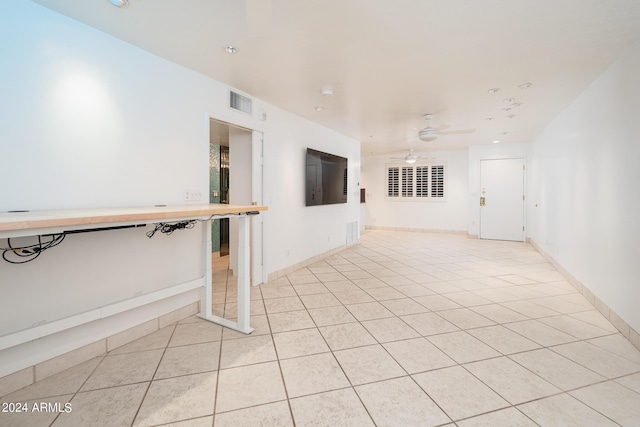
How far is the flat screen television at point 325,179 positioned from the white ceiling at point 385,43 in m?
1.18

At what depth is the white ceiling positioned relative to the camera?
191cm

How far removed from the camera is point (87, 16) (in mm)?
1993

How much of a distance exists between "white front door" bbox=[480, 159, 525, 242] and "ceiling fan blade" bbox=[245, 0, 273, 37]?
7340mm

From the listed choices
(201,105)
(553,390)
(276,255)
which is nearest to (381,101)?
(201,105)

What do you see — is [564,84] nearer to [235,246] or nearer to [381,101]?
[381,101]

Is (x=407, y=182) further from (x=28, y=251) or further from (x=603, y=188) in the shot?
(x=28, y=251)

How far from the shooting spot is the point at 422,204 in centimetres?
885

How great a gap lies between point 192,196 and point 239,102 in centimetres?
136

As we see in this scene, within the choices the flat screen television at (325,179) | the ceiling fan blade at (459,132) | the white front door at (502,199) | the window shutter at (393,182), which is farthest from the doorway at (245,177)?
the white front door at (502,199)

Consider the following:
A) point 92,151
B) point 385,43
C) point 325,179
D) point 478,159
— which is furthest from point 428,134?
point 92,151

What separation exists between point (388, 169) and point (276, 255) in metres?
6.37

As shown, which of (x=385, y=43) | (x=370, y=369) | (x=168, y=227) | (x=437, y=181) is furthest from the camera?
(x=437, y=181)

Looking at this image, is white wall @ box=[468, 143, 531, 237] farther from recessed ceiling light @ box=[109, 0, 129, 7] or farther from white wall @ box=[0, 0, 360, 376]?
recessed ceiling light @ box=[109, 0, 129, 7]

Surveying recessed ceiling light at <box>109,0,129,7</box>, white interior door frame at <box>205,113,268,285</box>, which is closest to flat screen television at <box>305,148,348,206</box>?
white interior door frame at <box>205,113,268,285</box>
